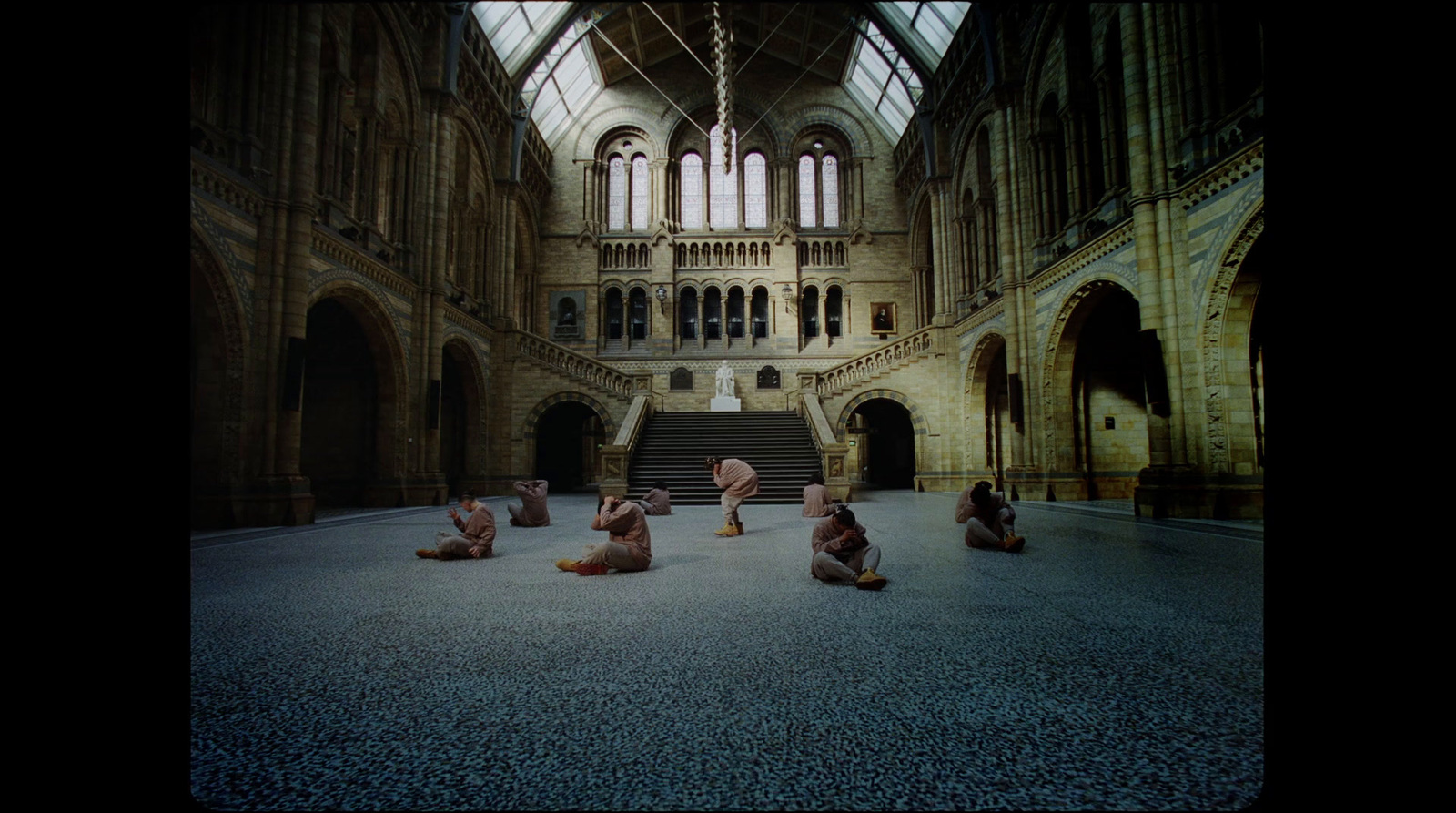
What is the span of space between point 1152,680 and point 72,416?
413 centimetres

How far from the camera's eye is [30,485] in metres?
1.12

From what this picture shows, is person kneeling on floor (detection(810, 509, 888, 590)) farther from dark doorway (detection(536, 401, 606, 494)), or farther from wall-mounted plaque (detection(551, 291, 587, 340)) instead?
wall-mounted plaque (detection(551, 291, 587, 340))

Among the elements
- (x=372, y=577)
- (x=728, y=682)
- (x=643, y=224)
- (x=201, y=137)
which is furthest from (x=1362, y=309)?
(x=643, y=224)

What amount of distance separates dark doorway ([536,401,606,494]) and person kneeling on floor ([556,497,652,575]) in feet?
52.0

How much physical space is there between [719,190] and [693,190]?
1287 millimetres

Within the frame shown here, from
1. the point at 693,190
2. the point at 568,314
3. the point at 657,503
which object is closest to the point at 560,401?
the point at 568,314

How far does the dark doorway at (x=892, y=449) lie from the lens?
24094 mm

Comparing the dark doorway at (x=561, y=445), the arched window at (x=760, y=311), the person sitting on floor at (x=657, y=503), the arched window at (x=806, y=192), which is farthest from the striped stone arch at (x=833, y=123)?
the person sitting on floor at (x=657, y=503)

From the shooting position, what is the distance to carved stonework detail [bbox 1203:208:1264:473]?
32.7 ft

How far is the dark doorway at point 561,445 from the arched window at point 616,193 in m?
10.6

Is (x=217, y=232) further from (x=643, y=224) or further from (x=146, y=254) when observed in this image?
(x=643, y=224)

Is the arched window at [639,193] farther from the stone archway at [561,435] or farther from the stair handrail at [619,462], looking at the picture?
the stair handrail at [619,462]

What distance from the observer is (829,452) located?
53.0ft

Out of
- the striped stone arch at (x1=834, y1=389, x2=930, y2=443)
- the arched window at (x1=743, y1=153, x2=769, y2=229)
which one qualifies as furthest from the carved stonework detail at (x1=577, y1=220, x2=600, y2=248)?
the striped stone arch at (x1=834, y1=389, x2=930, y2=443)
